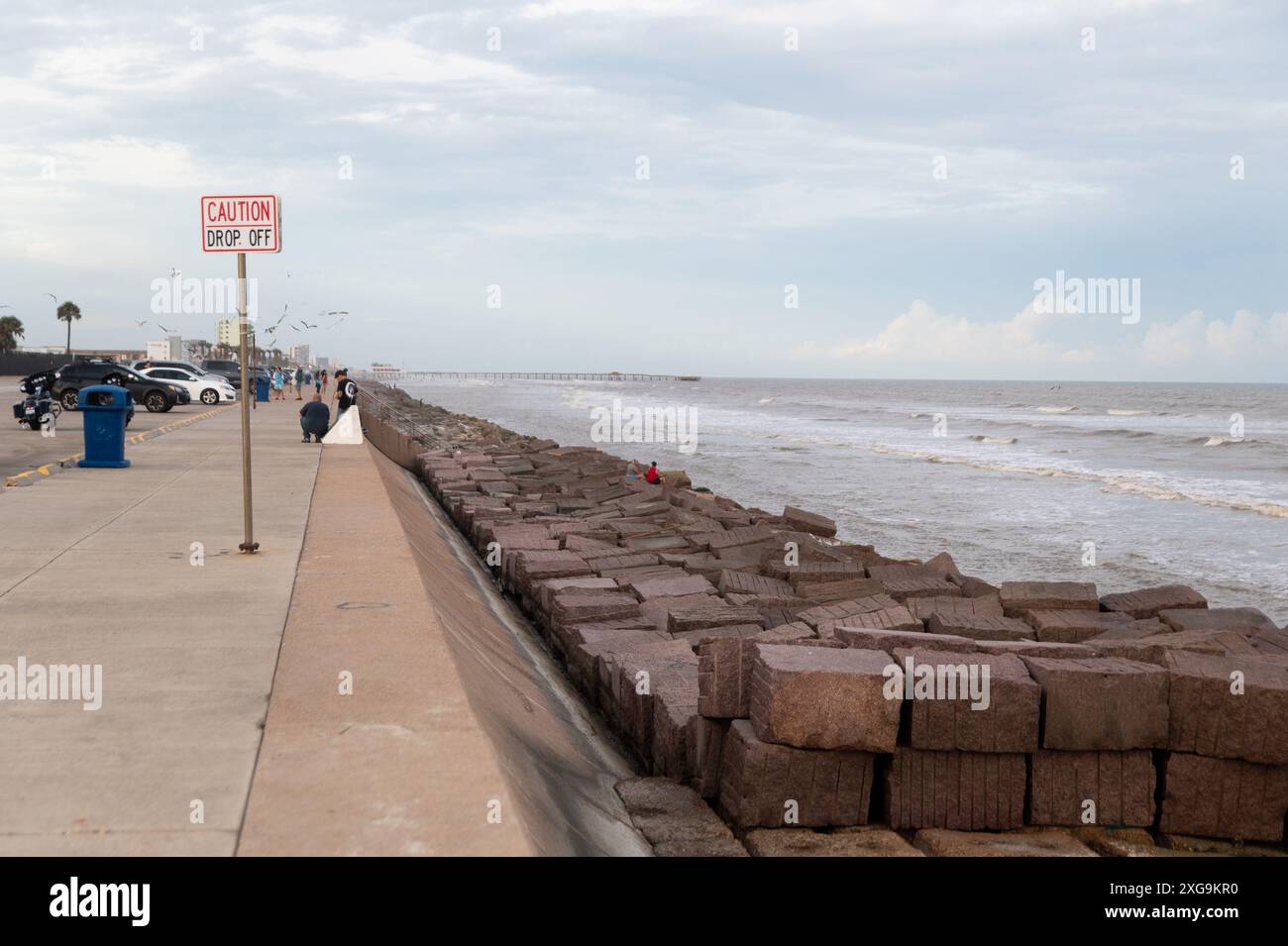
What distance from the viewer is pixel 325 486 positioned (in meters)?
13.4

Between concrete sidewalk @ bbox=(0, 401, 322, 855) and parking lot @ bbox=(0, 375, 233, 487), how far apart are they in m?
5.05

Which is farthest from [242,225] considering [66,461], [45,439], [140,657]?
[45,439]

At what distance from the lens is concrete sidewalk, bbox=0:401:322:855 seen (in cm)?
363

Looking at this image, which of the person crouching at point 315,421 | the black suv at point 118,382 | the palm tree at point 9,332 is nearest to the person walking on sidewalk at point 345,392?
the person crouching at point 315,421

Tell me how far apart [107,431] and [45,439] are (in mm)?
7460

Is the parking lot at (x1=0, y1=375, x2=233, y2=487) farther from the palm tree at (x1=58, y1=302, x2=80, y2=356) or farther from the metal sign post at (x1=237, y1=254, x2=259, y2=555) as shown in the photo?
the palm tree at (x1=58, y1=302, x2=80, y2=356)

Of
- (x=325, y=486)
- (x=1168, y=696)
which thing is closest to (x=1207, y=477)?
(x=325, y=486)

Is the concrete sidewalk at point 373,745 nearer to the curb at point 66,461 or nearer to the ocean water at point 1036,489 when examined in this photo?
the curb at point 66,461

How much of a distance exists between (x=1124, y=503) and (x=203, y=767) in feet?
84.3

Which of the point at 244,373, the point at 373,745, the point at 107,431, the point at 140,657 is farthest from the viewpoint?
the point at 107,431

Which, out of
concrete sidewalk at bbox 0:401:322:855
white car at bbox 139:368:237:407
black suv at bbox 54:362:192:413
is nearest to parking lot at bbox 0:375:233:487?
black suv at bbox 54:362:192:413

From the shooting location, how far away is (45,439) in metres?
21.7

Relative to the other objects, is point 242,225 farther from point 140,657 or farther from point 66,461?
point 66,461
